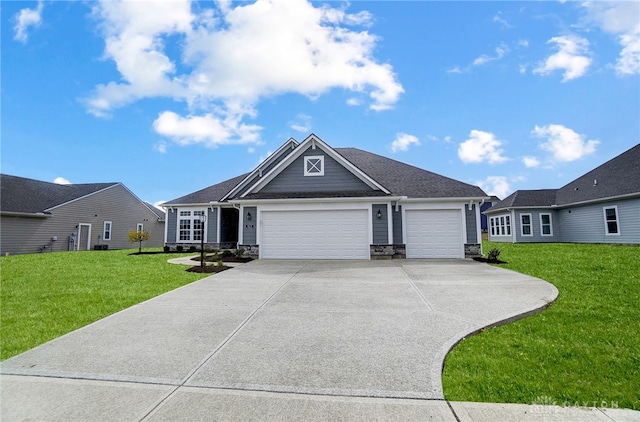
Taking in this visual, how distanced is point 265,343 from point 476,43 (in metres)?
13.2

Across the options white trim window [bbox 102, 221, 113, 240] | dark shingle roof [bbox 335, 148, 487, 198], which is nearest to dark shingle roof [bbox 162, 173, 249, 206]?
dark shingle roof [bbox 335, 148, 487, 198]

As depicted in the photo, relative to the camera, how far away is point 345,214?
12891 mm

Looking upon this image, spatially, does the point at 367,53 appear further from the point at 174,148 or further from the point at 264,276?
the point at 174,148

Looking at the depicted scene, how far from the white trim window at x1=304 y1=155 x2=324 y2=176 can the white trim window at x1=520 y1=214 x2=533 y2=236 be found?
17.7 meters

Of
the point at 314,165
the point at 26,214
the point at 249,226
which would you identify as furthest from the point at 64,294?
the point at 26,214

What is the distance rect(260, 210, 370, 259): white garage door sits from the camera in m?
12.8

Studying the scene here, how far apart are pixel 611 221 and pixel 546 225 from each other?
4898 mm

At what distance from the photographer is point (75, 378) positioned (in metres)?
3.11

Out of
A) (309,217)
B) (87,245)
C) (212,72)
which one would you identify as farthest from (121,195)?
(309,217)

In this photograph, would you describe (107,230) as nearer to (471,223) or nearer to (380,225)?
(380,225)

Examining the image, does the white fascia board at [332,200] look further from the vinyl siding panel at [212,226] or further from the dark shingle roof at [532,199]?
the dark shingle roof at [532,199]

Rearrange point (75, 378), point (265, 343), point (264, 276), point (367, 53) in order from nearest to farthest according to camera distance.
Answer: point (75, 378), point (265, 343), point (264, 276), point (367, 53)

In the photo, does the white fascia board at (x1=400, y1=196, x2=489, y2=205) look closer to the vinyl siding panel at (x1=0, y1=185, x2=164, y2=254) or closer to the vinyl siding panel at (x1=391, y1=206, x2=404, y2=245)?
the vinyl siding panel at (x1=391, y1=206, x2=404, y2=245)

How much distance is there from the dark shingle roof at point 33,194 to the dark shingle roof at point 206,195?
9.30 metres
